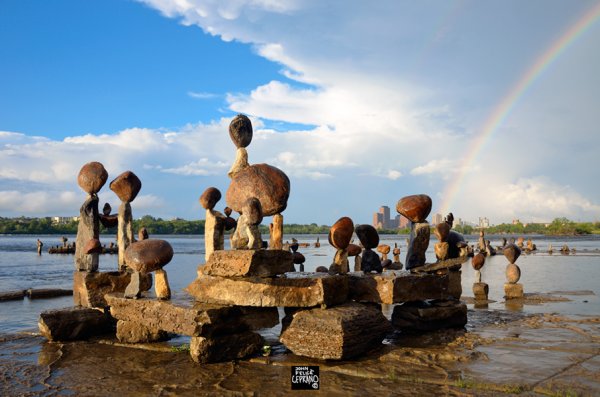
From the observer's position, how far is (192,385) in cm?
702

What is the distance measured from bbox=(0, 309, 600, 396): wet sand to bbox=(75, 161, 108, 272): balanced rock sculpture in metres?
1.81

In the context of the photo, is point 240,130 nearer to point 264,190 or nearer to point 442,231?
point 264,190

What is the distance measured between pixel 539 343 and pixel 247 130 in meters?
6.67

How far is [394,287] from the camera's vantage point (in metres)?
9.19

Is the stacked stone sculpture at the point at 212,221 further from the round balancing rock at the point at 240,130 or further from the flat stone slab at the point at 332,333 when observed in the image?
the flat stone slab at the point at 332,333


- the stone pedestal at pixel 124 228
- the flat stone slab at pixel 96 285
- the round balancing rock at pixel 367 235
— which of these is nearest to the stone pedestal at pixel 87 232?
the flat stone slab at pixel 96 285

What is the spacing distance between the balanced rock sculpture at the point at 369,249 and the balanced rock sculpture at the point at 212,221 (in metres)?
2.98

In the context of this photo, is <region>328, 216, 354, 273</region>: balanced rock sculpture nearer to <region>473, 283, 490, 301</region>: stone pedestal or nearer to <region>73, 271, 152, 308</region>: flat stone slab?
<region>73, 271, 152, 308</region>: flat stone slab

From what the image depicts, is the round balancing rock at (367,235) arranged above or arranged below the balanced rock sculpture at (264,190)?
below

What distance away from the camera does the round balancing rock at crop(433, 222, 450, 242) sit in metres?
13.0

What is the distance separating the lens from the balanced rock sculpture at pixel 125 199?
1069 centimetres

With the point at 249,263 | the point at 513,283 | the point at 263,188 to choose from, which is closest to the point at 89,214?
the point at 263,188

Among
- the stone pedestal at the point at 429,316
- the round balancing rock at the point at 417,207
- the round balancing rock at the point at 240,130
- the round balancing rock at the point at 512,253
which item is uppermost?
the round balancing rock at the point at 240,130

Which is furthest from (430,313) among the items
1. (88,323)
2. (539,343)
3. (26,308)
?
(26,308)
